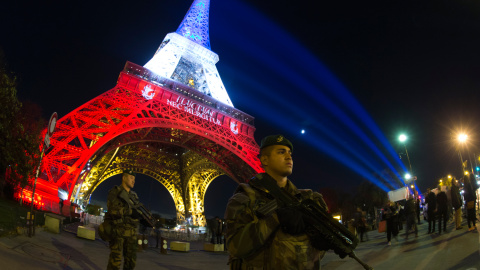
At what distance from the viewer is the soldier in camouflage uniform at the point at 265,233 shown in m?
1.94

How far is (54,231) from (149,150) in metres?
25.1

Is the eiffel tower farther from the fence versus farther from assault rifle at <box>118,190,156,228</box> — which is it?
assault rifle at <box>118,190,156,228</box>

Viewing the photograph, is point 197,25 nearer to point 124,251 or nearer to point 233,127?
point 233,127

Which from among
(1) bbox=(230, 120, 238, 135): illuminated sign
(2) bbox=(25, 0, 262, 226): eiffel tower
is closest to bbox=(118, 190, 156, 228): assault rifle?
(2) bbox=(25, 0, 262, 226): eiffel tower

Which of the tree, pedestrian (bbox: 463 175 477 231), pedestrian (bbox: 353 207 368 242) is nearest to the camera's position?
pedestrian (bbox: 463 175 477 231)

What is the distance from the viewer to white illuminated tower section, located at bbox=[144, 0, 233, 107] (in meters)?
30.6

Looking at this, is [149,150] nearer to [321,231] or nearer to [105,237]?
[105,237]

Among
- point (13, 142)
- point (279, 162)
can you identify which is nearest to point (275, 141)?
point (279, 162)

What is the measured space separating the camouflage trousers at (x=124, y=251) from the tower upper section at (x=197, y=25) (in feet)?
112

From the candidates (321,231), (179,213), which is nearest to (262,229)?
(321,231)

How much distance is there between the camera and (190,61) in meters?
34.4

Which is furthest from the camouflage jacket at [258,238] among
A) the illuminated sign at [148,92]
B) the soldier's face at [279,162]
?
the illuminated sign at [148,92]

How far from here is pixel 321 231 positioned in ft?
6.91

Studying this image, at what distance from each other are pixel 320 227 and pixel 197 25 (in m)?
40.7
